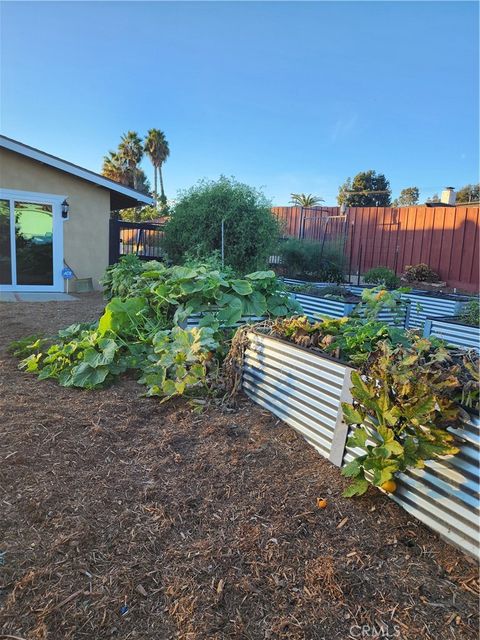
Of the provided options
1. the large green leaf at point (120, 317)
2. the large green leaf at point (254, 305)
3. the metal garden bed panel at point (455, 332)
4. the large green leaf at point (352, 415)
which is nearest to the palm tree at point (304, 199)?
the metal garden bed panel at point (455, 332)

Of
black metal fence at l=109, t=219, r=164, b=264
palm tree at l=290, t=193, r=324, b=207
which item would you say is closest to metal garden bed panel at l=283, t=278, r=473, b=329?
black metal fence at l=109, t=219, r=164, b=264

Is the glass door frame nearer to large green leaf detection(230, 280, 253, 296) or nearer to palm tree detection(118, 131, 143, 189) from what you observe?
large green leaf detection(230, 280, 253, 296)

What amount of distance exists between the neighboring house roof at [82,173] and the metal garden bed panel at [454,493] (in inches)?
371

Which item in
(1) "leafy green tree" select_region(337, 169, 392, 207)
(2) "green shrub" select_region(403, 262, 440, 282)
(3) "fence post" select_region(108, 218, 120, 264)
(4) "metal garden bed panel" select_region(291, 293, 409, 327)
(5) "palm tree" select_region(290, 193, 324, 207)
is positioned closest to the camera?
(4) "metal garden bed panel" select_region(291, 293, 409, 327)

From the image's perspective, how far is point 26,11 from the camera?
18.8ft

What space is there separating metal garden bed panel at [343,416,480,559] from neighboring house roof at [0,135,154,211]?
942 centimetres

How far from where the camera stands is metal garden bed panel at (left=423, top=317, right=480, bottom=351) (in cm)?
441

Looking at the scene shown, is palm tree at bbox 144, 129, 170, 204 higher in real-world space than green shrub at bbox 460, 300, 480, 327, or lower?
higher

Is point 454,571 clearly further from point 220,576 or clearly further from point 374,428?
point 220,576

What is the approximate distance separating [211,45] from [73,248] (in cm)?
529

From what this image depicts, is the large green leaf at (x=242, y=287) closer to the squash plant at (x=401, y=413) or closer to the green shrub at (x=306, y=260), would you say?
the squash plant at (x=401, y=413)

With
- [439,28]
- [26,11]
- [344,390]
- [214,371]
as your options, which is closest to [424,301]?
[439,28]

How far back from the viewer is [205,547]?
1.62 metres

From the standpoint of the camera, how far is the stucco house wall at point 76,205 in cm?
884
